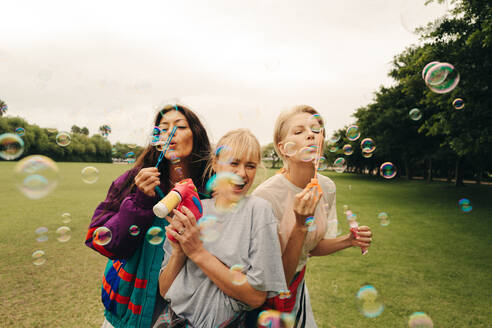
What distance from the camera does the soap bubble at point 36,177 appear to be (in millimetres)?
3064

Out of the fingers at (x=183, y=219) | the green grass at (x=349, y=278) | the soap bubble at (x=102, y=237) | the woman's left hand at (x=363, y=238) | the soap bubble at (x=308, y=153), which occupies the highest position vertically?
the soap bubble at (x=308, y=153)

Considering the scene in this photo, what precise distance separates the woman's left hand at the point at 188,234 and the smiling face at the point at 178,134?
0.66 metres

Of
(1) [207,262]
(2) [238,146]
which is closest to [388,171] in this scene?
(2) [238,146]

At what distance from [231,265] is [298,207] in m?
0.53

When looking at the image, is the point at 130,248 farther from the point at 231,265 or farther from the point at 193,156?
the point at 193,156

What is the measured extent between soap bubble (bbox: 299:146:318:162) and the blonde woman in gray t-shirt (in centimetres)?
50

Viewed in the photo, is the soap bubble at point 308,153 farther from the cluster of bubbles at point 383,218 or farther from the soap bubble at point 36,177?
the soap bubble at point 36,177

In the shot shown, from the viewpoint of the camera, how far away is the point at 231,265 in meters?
1.60

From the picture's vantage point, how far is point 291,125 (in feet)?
7.25

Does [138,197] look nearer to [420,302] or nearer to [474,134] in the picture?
[420,302]

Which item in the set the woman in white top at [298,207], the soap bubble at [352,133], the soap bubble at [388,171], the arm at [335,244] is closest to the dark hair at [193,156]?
the woman in white top at [298,207]

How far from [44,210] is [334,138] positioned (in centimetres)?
1198

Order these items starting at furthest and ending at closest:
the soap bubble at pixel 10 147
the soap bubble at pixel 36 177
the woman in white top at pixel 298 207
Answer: the soap bubble at pixel 10 147
the soap bubble at pixel 36 177
the woman in white top at pixel 298 207

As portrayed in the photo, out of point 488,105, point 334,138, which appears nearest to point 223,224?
point 334,138
